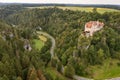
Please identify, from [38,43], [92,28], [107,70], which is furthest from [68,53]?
[38,43]

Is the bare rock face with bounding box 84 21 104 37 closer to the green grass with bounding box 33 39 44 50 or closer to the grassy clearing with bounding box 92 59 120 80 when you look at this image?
the grassy clearing with bounding box 92 59 120 80

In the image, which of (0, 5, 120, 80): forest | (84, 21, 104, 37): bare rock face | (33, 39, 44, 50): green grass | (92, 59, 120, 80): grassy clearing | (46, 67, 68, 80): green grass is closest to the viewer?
(0, 5, 120, 80): forest

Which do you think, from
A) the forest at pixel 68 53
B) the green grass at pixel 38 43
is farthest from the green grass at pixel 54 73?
the green grass at pixel 38 43

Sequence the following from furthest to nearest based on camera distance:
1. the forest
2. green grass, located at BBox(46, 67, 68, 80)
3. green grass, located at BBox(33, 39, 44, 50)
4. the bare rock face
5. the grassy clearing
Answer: green grass, located at BBox(33, 39, 44, 50) < the bare rock face < the grassy clearing < green grass, located at BBox(46, 67, 68, 80) < the forest

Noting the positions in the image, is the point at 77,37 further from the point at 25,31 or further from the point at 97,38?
the point at 25,31

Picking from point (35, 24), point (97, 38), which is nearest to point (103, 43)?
point (97, 38)

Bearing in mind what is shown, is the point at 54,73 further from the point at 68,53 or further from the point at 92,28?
the point at 92,28

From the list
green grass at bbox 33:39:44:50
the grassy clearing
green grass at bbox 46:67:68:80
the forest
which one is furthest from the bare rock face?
green grass at bbox 46:67:68:80
